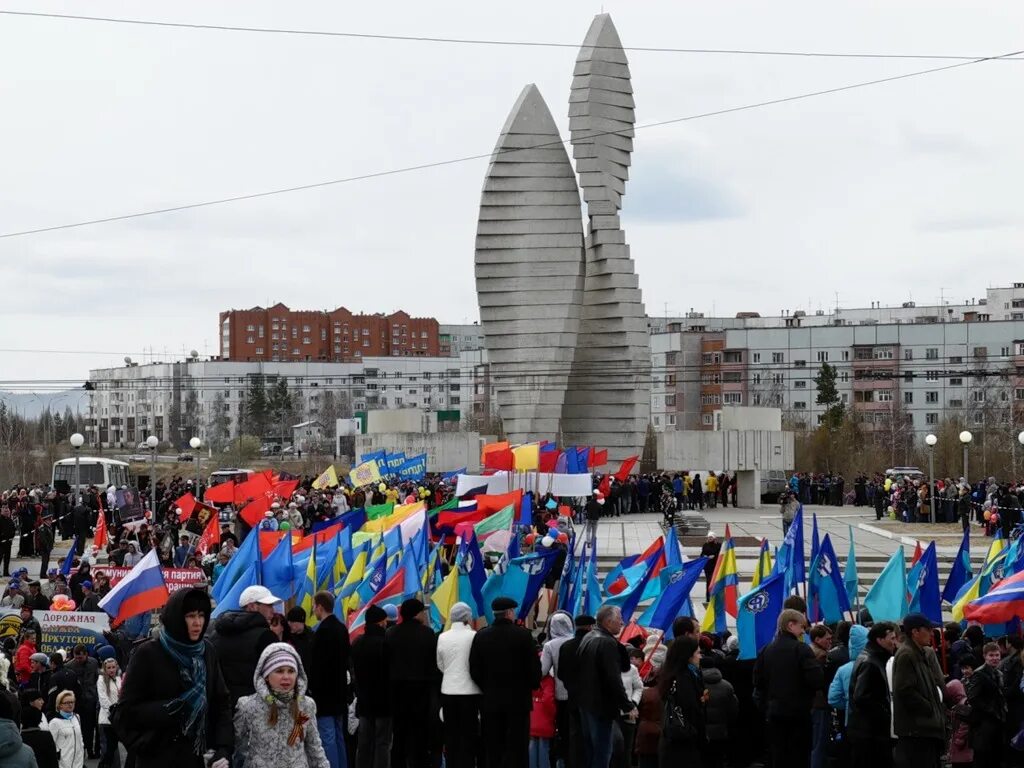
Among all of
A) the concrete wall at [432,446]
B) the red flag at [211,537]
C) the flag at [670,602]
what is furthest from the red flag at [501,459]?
the concrete wall at [432,446]

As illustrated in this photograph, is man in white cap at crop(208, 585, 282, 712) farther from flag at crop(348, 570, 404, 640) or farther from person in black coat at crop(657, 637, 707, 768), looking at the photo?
flag at crop(348, 570, 404, 640)

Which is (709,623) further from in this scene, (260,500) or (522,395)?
(522,395)

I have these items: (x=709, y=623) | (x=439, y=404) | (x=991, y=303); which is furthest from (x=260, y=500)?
(x=439, y=404)

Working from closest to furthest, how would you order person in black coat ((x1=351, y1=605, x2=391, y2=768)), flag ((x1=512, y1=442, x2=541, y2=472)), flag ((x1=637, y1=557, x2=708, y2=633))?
person in black coat ((x1=351, y1=605, x2=391, y2=768)), flag ((x1=637, y1=557, x2=708, y2=633)), flag ((x1=512, y1=442, x2=541, y2=472))

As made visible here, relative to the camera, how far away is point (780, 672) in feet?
36.5

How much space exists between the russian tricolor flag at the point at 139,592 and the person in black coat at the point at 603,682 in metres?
5.31

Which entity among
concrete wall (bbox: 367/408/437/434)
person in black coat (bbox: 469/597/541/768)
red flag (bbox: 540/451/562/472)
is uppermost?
concrete wall (bbox: 367/408/437/434)

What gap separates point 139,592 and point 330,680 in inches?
163

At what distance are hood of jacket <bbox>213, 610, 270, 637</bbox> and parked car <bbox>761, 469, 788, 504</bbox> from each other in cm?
4989

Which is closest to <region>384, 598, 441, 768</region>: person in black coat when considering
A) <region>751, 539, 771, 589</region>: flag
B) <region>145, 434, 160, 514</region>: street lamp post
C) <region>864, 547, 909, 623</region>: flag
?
<region>864, 547, 909, 623</region>: flag

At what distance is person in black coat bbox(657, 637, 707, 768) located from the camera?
10539mm

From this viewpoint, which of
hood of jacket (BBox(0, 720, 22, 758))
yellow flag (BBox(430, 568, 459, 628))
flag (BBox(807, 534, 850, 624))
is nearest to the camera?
hood of jacket (BBox(0, 720, 22, 758))

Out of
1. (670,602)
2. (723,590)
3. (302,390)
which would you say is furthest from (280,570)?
(302,390)

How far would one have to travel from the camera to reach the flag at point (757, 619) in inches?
538
